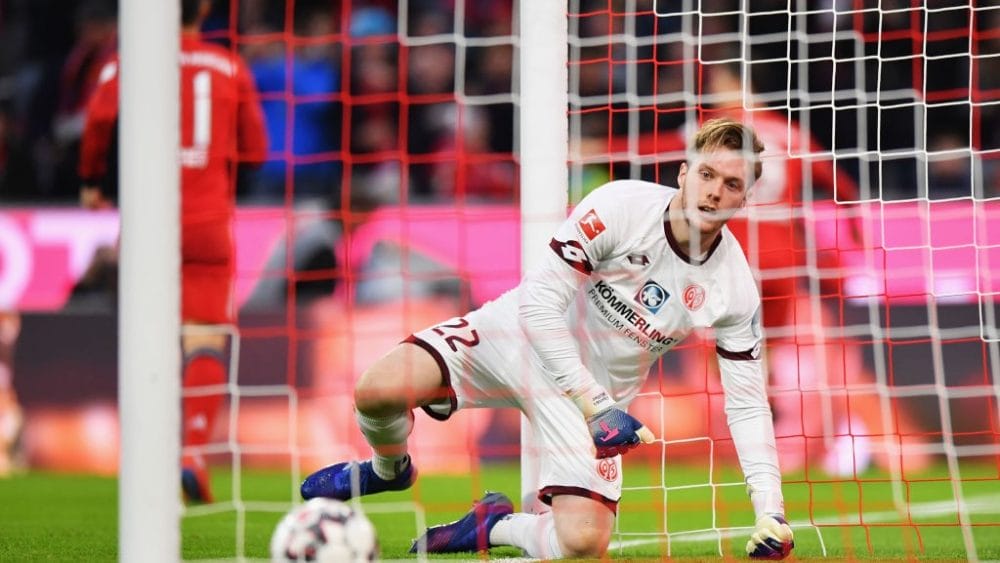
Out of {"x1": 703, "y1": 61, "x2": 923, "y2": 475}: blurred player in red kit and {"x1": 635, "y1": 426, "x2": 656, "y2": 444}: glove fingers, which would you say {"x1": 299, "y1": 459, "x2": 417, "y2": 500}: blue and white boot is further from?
{"x1": 703, "y1": 61, "x2": 923, "y2": 475}: blurred player in red kit

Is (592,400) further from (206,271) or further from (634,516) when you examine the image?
(206,271)

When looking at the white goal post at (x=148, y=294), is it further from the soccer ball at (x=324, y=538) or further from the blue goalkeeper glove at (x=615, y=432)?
the blue goalkeeper glove at (x=615, y=432)

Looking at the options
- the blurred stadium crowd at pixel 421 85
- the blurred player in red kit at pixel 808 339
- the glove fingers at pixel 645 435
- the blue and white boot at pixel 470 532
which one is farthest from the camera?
the blurred stadium crowd at pixel 421 85

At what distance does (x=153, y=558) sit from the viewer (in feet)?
10.7

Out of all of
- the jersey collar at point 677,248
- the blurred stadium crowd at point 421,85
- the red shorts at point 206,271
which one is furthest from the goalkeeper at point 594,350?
the blurred stadium crowd at point 421,85

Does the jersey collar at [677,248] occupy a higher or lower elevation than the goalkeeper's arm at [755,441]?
higher

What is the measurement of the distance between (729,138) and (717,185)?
143mm

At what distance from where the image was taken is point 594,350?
167 inches

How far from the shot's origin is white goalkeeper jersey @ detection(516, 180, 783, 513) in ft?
12.9

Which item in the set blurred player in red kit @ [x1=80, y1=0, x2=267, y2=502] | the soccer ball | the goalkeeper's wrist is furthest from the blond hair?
blurred player in red kit @ [x1=80, y1=0, x2=267, y2=502]

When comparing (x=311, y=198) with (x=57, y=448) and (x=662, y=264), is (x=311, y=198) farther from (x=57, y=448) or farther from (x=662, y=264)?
(x=662, y=264)

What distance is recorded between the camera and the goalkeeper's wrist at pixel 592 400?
372 centimetres

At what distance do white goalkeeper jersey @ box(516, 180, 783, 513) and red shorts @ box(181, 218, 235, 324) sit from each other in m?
2.03

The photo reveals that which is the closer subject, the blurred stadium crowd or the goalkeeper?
the goalkeeper
